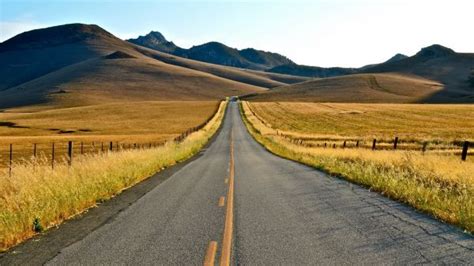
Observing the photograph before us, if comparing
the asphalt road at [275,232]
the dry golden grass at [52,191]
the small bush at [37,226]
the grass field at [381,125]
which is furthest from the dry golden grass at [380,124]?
the small bush at [37,226]

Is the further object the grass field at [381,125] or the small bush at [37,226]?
the grass field at [381,125]

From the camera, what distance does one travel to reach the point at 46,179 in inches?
533

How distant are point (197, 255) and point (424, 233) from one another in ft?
14.0

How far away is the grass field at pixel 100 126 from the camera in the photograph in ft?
183

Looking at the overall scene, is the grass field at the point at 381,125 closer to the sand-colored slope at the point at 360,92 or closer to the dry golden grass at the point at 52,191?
the dry golden grass at the point at 52,191

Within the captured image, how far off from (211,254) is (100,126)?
8061 centimetres

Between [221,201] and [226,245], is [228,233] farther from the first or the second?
[221,201]

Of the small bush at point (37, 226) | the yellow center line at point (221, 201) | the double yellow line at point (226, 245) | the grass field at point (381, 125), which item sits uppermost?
the double yellow line at point (226, 245)

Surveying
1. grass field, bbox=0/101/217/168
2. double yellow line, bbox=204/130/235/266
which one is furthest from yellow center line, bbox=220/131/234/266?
grass field, bbox=0/101/217/168

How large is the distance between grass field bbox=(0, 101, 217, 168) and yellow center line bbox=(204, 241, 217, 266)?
36833 millimetres

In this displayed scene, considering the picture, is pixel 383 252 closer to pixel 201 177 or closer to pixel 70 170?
pixel 70 170

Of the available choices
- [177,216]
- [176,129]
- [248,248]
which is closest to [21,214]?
[177,216]

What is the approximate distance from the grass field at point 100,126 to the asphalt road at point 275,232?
33276mm

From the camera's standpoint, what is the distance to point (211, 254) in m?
7.84
